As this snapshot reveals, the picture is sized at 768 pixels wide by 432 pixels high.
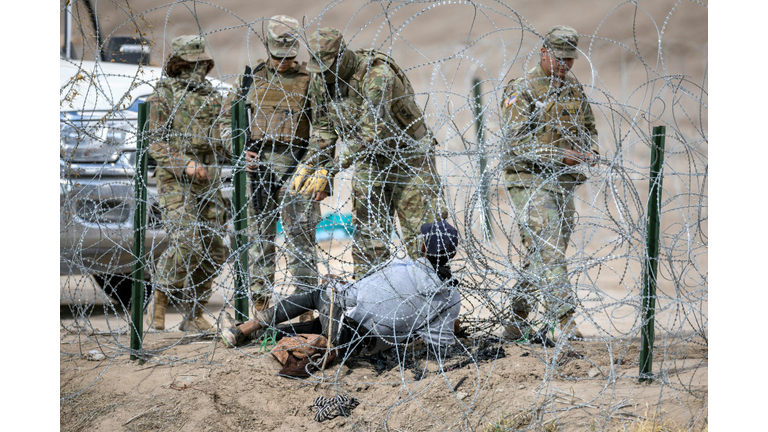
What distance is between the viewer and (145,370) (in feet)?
11.8

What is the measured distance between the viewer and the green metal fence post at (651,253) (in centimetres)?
305

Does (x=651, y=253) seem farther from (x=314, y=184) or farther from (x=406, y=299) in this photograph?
(x=314, y=184)

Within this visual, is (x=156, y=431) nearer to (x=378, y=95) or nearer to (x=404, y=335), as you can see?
(x=404, y=335)

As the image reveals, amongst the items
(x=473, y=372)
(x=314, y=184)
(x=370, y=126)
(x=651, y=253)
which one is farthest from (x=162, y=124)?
(x=651, y=253)

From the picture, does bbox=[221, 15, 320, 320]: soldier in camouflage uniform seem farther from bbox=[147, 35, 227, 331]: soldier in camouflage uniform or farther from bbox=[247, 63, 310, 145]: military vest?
bbox=[147, 35, 227, 331]: soldier in camouflage uniform

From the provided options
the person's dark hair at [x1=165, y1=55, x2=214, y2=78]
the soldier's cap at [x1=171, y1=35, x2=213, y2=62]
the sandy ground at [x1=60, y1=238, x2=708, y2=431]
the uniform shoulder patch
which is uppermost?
the soldier's cap at [x1=171, y1=35, x2=213, y2=62]

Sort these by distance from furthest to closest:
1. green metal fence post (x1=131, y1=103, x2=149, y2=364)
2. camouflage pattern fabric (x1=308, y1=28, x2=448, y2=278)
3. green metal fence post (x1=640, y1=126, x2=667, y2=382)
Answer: camouflage pattern fabric (x1=308, y1=28, x2=448, y2=278)
green metal fence post (x1=131, y1=103, x2=149, y2=364)
green metal fence post (x1=640, y1=126, x2=667, y2=382)

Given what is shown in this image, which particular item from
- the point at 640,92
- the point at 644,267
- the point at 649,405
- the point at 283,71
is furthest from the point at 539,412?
the point at 640,92

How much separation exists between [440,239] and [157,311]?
2.14m

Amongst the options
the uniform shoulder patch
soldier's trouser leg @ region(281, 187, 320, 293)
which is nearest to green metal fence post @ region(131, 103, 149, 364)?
soldier's trouser leg @ region(281, 187, 320, 293)

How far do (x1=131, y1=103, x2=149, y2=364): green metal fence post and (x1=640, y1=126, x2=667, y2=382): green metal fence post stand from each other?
2.50 m

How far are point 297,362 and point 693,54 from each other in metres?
7.99

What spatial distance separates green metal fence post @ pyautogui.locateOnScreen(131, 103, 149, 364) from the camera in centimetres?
365

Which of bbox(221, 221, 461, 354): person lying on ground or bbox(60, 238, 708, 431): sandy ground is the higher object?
→ bbox(221, 221, 461, 354): person lying on ground
